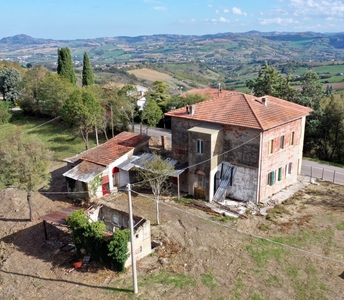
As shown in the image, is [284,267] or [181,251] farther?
[181,251]

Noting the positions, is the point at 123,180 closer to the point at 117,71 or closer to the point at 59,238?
the point at 59,238

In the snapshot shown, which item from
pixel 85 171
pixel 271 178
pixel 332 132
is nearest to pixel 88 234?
pixel 85 171

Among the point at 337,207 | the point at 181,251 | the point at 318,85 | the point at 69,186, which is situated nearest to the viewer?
the point at 181,251

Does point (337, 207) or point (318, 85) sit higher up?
point (318, 85)

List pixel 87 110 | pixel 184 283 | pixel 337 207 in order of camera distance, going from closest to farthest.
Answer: pixel 184 283
pixel 337 207
pixel 87 110

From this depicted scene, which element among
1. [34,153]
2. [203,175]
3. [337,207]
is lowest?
[337,207]

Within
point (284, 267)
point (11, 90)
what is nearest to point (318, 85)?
point (284, 267)

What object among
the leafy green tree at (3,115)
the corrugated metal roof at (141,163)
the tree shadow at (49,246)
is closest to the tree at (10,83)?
the leafy green tree at (3,115)

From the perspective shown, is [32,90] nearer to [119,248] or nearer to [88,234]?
[88,234]
